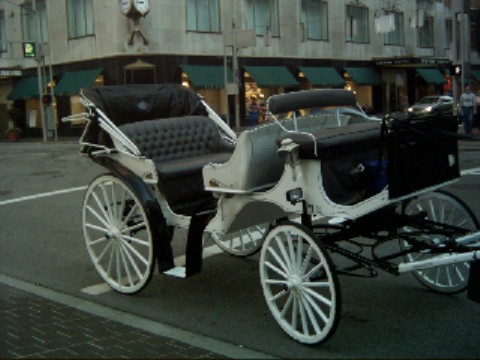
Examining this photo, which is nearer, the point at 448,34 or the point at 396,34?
the point at 396,34

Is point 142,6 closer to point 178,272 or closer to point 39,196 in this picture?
point 39,196

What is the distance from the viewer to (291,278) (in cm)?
445

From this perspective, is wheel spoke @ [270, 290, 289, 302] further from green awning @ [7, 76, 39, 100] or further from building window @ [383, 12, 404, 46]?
building window @ [383, 12, 404, 46]

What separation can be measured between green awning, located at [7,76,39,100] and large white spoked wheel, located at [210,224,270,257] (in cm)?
3441

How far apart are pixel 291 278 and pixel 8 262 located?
4.23 metres

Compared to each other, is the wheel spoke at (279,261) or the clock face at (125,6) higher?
the clock face at (125,6)

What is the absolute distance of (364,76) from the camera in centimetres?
4394

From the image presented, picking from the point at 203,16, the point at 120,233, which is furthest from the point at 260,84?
the point at 120,233

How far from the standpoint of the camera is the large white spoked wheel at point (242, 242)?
273 inches

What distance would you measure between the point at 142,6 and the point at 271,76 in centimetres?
894

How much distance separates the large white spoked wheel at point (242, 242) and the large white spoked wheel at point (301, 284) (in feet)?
7.27

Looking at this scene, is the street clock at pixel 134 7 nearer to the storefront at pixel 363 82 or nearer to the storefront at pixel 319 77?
the storefront at pixel 319 77

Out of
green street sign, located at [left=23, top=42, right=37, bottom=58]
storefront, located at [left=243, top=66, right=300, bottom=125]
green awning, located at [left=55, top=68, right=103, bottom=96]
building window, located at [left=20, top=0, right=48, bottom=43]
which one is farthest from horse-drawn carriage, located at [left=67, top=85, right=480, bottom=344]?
building window, located at [left=20, top=0, right=48, bottom=43]

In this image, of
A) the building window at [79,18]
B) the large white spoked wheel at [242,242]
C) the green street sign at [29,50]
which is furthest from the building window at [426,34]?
the large white spoked wheel at [242,242]
